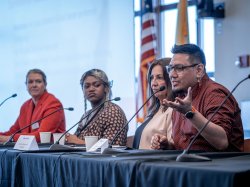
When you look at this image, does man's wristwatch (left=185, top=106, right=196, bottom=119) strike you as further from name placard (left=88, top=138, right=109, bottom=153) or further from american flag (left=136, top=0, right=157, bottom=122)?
american flag (left=136, top=0, right=157, bottom=122)

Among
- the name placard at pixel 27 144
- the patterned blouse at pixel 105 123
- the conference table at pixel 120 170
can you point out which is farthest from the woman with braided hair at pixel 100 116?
the conference table at pixel 120 170

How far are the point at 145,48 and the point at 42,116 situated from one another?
166 cm

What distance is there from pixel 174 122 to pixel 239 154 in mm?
697

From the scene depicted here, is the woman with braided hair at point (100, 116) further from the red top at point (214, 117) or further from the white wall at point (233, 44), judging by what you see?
the white wall at point (233, 44)

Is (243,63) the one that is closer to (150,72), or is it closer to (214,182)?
(150,72)

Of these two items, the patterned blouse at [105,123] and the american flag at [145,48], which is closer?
the patterned blouse at [105,123]

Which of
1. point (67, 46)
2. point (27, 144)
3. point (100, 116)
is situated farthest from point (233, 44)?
point (27, 144)

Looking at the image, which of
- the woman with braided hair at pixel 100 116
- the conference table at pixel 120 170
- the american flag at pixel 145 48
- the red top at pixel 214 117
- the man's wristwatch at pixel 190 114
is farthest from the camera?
the american flag at pixel 145 48

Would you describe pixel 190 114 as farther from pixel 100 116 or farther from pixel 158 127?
pixel 100 116

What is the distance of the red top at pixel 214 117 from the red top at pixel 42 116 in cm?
150

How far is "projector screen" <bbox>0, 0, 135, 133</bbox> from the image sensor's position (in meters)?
5.46

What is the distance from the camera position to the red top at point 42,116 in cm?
389

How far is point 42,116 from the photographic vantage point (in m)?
4.07

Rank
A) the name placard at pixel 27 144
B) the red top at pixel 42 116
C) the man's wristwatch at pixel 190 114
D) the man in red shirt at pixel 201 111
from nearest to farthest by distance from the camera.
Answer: the man's wristwatch at pixel 190 114
the man in red shirt at pixel 201 111
the name placard at pixel 27 144
the red top at pixel 42 116
